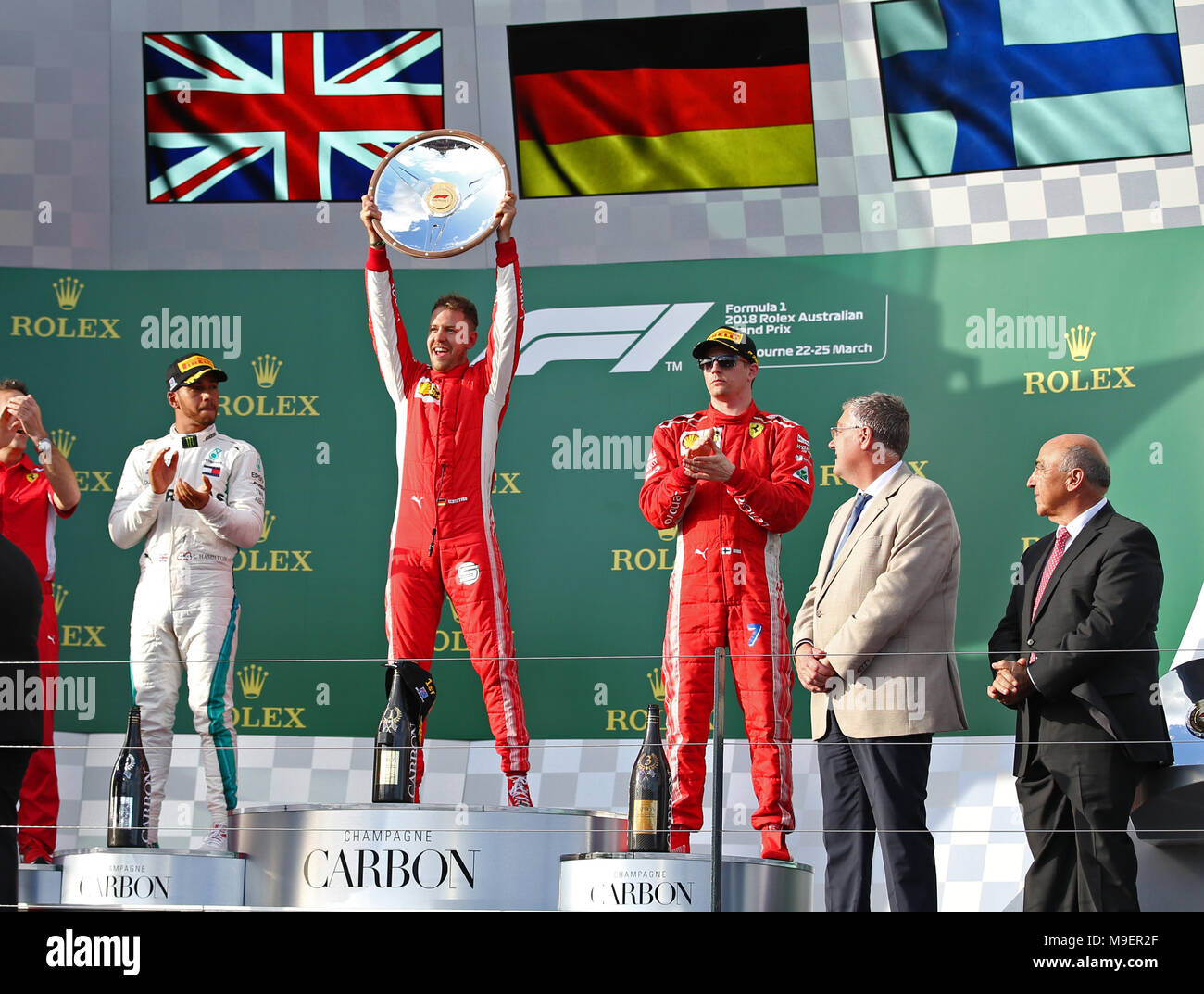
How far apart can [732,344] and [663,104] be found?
5.28 ft

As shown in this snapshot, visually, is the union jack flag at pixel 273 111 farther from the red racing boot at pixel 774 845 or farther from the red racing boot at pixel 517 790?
the red racing boot at pixel 774 845

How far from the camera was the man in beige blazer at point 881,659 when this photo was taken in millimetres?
2805

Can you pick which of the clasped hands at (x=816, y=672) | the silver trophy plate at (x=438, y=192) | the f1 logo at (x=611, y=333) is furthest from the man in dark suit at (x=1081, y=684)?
the f1 logo at (x=611, y=333)

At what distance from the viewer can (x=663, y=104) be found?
521 centimetres

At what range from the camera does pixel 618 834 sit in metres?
2.86

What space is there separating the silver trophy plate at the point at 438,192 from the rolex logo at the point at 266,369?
125cm

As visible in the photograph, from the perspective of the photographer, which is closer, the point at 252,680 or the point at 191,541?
the point at 252,680

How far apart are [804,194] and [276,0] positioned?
2021 mm

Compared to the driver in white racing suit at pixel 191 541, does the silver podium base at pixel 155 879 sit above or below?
below

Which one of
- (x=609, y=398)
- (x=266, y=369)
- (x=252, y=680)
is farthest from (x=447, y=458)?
(x=266, y=369)

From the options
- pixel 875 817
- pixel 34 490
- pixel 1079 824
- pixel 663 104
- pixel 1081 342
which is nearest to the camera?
pixel 1079 824

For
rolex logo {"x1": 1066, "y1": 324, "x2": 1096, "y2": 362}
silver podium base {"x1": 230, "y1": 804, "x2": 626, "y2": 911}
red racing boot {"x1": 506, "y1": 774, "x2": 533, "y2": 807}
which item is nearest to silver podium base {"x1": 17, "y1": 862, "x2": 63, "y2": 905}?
silver podium base {"x1": 230, "y1": 804, "x2": 626, "y2": 911}

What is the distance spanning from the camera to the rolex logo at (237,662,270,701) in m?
3.21

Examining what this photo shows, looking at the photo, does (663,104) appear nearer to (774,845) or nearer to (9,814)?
(774,845)
